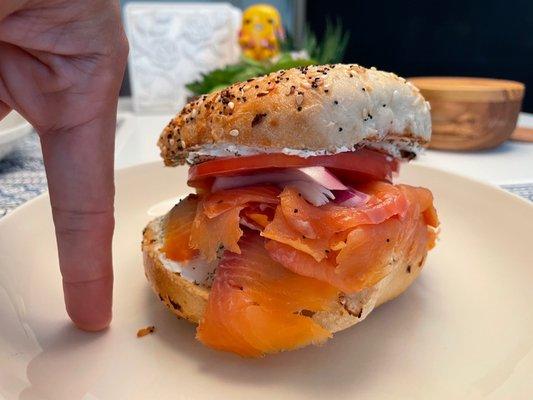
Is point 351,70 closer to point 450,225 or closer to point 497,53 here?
point 450,225

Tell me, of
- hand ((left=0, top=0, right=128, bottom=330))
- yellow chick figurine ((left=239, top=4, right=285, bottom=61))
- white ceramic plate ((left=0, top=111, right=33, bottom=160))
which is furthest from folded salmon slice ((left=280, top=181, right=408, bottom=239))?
yellow chick figurine ((left=239, top=4, right=285, bottom=61))

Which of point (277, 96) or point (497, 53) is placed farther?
point (497, 53)

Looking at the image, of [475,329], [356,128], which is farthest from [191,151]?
[475,329]

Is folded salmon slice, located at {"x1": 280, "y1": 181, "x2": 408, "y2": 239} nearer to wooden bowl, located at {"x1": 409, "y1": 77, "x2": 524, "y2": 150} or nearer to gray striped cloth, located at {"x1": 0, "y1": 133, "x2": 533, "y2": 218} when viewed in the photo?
gray striped cloth, located at {"x1": 0, "y1": 133, "x2": 533, "y2": 218}

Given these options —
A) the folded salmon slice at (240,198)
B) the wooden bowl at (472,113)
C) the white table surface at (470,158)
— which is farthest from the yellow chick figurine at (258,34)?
the folded salmon slice at (240,198)

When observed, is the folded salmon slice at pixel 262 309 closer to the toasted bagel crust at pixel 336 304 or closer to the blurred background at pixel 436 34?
the toasted bagel crust at pixel 336 304

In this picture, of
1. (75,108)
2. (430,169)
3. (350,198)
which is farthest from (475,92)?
(75,108)

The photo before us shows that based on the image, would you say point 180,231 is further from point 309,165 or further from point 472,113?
point 472,113
